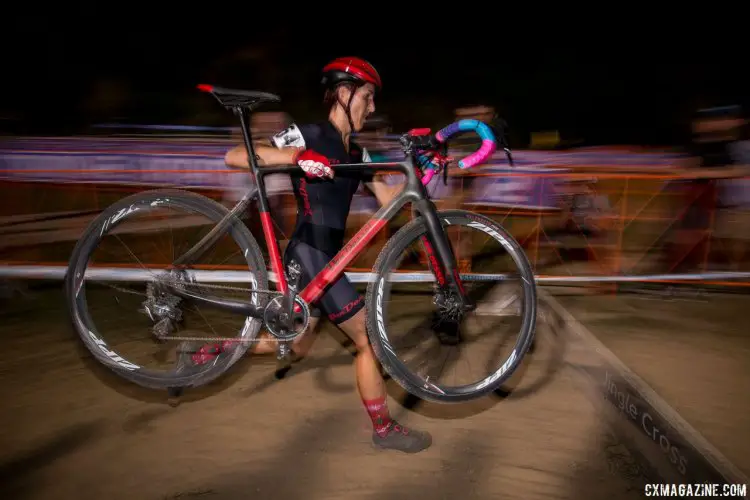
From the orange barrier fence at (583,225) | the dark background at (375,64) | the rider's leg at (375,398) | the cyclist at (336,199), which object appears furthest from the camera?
the dark background at (375,64)

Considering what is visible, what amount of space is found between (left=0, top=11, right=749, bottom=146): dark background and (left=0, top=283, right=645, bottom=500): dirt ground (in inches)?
794

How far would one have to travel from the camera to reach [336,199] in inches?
108

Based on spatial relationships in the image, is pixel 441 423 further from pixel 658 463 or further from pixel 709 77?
pixel 709 77

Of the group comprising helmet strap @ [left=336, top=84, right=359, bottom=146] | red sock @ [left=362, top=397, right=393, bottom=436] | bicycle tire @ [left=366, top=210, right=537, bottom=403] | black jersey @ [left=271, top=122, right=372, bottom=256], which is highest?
helmet strap @ [left=336, top=84, right=359, bottom=146]

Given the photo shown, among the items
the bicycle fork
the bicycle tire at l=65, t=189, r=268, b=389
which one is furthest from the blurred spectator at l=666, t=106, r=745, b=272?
the bicycle tire at l=65, t=189, r=268, b=389

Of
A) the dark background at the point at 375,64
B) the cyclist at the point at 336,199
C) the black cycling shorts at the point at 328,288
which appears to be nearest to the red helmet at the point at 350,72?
the cyclist at the point at 336,199

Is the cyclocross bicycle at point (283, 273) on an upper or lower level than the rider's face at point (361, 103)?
lower

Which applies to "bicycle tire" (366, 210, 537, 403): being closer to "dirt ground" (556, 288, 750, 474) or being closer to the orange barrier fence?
"dirt ground" (556, 288, 750, 474)

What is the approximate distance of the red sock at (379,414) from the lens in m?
2.86

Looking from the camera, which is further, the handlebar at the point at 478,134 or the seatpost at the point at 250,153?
the seatpost at the point at 250,153

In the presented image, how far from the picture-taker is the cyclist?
8.67ft

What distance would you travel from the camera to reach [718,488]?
2.12 metres

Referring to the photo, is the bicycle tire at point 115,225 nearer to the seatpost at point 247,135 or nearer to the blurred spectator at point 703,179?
the seatpost at point 247,135

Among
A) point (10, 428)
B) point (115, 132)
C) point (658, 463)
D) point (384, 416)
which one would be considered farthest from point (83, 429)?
point (115, 132)
